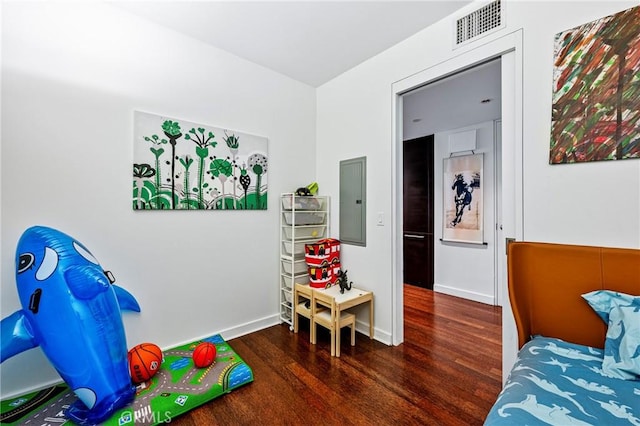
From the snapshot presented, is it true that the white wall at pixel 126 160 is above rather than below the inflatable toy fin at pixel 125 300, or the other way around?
above

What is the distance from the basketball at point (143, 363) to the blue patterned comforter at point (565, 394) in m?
1.94

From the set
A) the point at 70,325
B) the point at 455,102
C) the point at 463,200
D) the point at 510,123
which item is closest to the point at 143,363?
the point at 70,325

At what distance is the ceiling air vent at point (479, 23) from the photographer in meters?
1.88

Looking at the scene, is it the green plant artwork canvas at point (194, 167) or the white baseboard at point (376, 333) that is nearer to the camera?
the green plant artwork canvas at point (194, 167)

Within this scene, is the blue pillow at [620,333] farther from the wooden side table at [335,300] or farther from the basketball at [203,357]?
the basketball at [203,357]

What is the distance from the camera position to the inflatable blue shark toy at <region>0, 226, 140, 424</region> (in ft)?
4.85

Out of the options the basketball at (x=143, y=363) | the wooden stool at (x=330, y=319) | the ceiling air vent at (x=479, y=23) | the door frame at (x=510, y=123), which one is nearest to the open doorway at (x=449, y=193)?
the ceiling air vent at (x=479, y=23)

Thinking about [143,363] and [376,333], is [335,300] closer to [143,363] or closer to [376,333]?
[376,333]

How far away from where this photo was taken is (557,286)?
61.1 inches

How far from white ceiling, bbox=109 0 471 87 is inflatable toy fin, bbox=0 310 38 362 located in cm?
215

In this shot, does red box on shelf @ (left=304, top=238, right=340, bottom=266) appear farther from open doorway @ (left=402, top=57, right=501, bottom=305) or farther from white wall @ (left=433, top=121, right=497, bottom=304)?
white wall @ (left=433, top=121, right=497, bottom=304)

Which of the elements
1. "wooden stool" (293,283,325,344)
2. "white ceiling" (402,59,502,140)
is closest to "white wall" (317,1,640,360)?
"white ceiling" (402,59,502,140)

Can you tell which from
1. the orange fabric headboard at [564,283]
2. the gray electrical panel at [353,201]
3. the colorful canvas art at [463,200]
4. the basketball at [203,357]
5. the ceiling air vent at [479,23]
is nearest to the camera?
the orange fabric headboard at [564,283]

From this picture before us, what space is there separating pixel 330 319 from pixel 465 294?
2.42 metres
